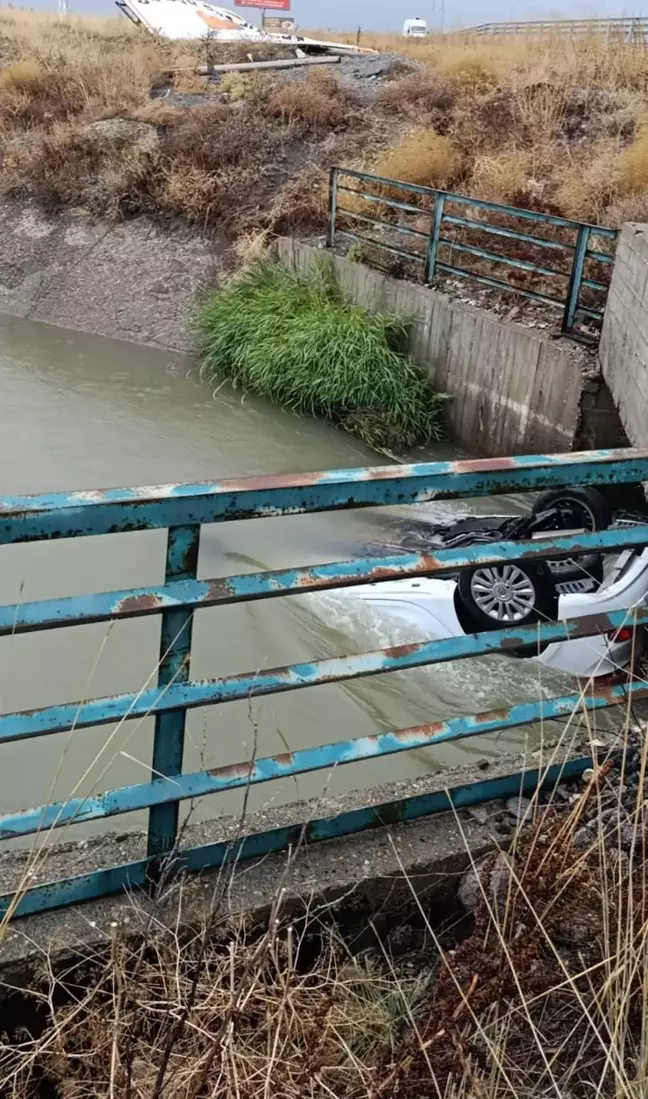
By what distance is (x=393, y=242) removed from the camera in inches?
437

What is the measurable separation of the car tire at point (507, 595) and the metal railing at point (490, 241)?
12.6 ft

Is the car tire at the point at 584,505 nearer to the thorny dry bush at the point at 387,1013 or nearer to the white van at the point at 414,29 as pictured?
the thorny dry bush at the point at 387,1013

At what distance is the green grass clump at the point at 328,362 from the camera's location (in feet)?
29.1

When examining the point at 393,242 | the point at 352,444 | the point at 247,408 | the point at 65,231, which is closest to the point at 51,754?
the point at 352,444

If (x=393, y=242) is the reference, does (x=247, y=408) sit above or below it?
below

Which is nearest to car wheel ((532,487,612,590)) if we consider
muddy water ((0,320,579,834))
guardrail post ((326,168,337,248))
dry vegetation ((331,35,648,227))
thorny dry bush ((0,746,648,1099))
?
muddy water ((0,320,579,834))

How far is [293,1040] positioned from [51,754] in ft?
9.23

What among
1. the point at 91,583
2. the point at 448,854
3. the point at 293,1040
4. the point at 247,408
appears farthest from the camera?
the point at 247,408

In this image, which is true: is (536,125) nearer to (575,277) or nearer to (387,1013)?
(575,277)

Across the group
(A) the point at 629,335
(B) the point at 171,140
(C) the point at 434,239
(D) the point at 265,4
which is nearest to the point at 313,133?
(B) the point at 171,140

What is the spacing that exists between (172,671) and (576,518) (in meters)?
4.16

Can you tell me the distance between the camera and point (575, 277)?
7867mm

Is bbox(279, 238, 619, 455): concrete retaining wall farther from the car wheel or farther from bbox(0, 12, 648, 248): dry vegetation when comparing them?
bbox(0, 12, 648, 248): dry vegetation

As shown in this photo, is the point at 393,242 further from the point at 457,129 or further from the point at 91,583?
the point at 91,583
